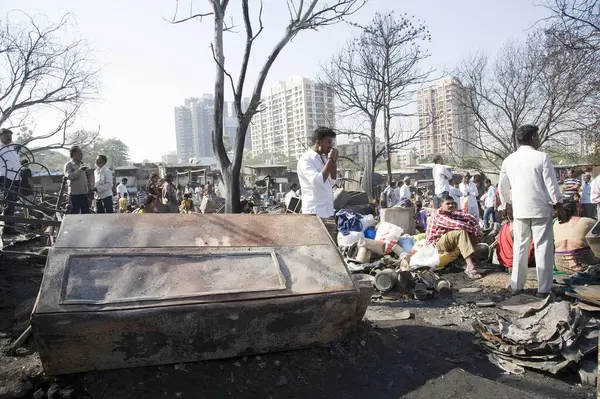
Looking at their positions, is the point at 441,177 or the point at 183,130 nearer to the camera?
the point at 441,177

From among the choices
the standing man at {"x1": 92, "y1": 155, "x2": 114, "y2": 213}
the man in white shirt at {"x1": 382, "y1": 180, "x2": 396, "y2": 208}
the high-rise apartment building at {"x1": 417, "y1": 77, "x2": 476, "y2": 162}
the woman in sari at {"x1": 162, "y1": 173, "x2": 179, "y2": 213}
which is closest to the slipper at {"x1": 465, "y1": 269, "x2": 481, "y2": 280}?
the standing man at {"x1": 92, "y1": 155, "x2": 114, "y2": 213}

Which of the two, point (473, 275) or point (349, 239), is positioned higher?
point (349, 239)

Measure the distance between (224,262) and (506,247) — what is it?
4152 mm

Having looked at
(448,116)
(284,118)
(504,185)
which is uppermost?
(284,118)

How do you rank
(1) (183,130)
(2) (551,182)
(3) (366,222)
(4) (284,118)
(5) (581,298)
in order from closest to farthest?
(5) (581,298)
(2) (551,182)
(3) (366,222)
(4) (284,118)
(1) (183,130)

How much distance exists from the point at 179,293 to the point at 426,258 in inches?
147

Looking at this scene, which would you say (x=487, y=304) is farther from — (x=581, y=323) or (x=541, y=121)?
(x=541, y=121)

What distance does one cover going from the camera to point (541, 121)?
14008 mm

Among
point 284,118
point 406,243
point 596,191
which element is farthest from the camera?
point 284,118

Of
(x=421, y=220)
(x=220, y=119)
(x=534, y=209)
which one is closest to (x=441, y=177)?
(x=421, y=220)

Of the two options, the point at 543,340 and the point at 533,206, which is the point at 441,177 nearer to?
the point at 533,206

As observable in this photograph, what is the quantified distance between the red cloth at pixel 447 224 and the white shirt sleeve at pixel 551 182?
1354 mm

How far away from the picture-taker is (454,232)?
5203mm

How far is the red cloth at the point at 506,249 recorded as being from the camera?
5.17m
